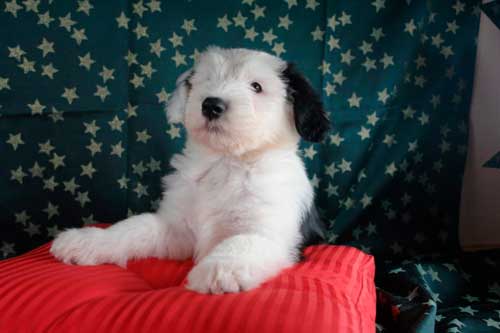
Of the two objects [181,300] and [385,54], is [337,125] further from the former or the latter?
[181,300]

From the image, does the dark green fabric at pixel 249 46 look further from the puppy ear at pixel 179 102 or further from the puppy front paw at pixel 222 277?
the puppy front paw at pixel 222 277

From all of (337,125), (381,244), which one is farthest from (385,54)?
(381,244)

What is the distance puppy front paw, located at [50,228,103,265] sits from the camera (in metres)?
1.97

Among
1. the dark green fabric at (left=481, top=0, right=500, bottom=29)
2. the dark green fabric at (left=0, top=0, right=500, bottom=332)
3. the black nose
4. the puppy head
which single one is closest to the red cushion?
the puppy head

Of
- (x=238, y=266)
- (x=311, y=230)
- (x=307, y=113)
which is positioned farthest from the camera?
(x=311, y=230)

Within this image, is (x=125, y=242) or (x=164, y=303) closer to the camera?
(x=164, y=303)

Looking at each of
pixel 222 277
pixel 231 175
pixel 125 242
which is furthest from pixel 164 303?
pixel 231 175

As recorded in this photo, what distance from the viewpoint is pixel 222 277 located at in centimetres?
155

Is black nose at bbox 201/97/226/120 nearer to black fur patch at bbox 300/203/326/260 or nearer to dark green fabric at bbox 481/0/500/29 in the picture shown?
black fur patch at bbox 300/203/326/260

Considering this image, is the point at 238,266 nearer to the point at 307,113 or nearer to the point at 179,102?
the point at 307,113

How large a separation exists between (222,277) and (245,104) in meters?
0.71

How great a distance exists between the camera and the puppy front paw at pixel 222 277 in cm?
154

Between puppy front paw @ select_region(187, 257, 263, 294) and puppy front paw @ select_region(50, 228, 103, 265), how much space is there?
0.57 metres

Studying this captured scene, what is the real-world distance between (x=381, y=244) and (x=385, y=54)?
1194mm
